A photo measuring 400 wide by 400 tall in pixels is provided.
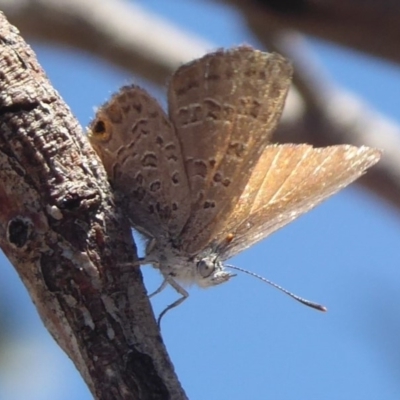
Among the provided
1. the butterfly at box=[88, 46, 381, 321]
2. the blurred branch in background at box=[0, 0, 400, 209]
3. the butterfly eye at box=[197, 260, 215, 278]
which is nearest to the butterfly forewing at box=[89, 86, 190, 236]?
the butterfly at box=[88, 46, 381, 321]

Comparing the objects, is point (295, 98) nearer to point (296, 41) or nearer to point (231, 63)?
point (296, 41)

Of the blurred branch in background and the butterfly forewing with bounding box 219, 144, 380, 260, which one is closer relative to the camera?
the butterfly forewing with bounding box 219, 144, 380, 260

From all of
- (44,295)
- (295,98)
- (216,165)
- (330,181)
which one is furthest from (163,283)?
(295,98)

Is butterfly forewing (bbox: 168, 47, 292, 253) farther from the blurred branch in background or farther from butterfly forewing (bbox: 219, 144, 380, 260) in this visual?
the blurred branch in background

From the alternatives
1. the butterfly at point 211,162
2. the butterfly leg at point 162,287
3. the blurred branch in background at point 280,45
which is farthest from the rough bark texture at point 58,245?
the blurred branch in background at point 280,45

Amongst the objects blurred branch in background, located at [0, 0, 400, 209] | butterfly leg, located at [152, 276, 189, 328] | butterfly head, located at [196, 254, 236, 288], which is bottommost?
butterfly leg, located at [152, 276, 189, 328]

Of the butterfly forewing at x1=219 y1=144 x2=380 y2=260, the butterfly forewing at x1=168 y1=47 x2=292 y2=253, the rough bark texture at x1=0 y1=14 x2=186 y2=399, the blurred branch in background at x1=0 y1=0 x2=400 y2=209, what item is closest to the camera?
the rough bark texture at x1=0 y1=14 x2=186 y2=399

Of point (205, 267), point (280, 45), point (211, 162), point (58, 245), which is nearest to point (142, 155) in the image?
point (211, 162)

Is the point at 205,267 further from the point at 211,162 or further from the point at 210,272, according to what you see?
the point at 211,162
